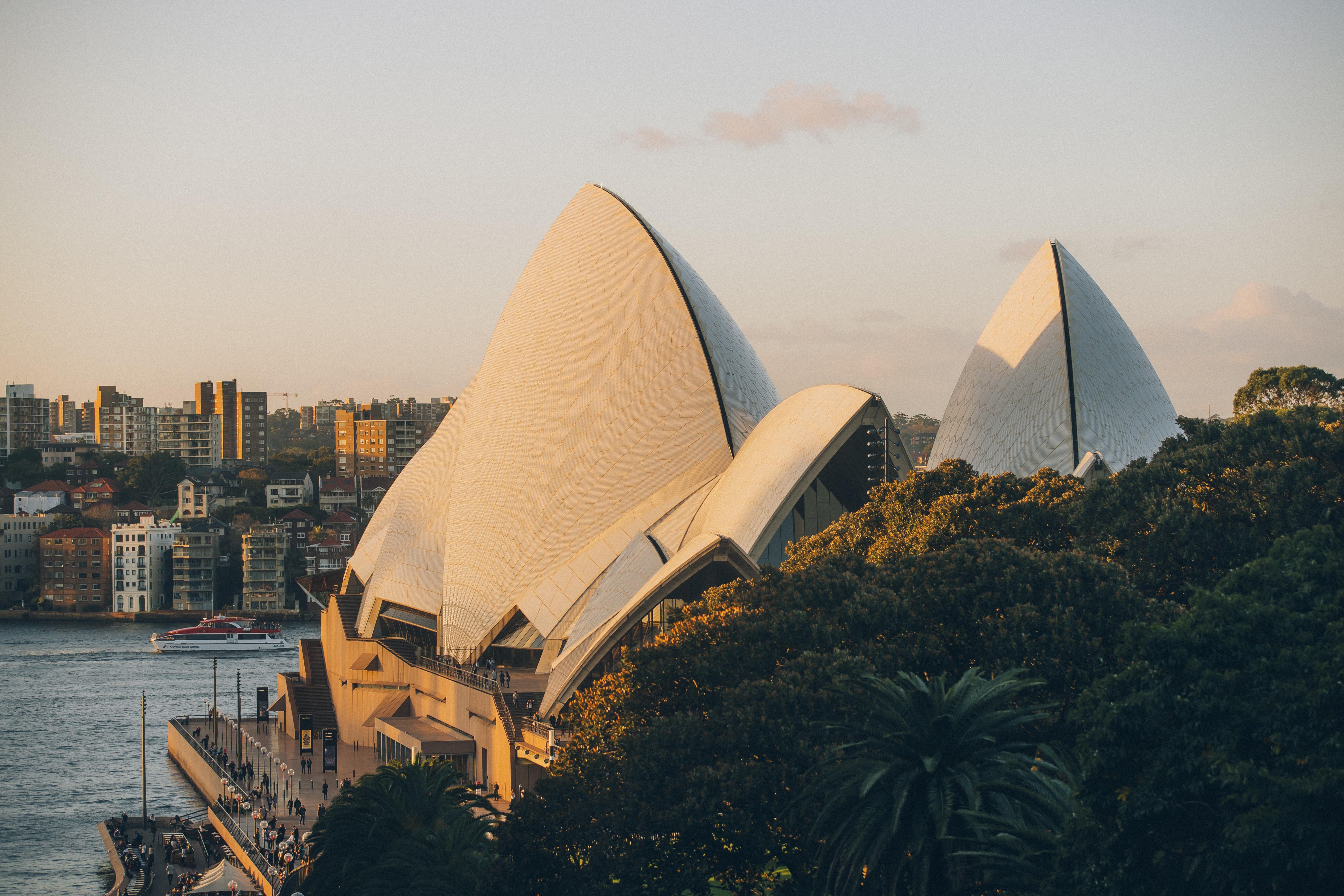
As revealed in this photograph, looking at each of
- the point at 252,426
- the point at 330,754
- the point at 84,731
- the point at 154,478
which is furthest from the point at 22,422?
the point at 330,754

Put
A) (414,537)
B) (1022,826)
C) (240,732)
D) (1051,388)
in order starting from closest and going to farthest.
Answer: (1022,826), (1051,388), (414,537), (240,732)

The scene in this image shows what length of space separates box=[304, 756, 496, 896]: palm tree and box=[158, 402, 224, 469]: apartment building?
143 metres

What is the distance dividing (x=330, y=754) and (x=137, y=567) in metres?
63.1

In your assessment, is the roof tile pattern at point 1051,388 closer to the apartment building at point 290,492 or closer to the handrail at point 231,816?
the handrail at point 231,816

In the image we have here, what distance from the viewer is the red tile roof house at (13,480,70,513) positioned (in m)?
107

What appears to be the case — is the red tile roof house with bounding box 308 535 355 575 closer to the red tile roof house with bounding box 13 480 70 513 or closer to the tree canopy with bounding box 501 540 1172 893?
the red tile roof house with bounding box 13 480 70 513

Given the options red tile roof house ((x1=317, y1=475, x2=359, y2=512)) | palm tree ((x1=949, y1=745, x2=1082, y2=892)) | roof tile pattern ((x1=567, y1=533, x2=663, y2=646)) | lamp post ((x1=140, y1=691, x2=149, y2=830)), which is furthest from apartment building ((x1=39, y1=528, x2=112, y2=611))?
palm tree ((x1=949, y1=745, x2=1082, y2=892))

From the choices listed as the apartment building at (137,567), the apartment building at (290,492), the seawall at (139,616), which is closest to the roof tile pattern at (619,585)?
the seawall at (139,616)

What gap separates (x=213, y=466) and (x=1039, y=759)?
141 m

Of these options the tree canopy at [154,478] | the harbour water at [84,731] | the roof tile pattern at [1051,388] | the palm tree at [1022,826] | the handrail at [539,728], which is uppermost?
the roof tile pattern at [1051,388]

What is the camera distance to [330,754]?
121ft

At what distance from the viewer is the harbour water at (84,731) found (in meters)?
35.9

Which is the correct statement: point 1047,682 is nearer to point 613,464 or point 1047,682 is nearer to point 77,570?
point 613,464

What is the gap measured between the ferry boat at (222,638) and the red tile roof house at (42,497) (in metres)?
35.0
